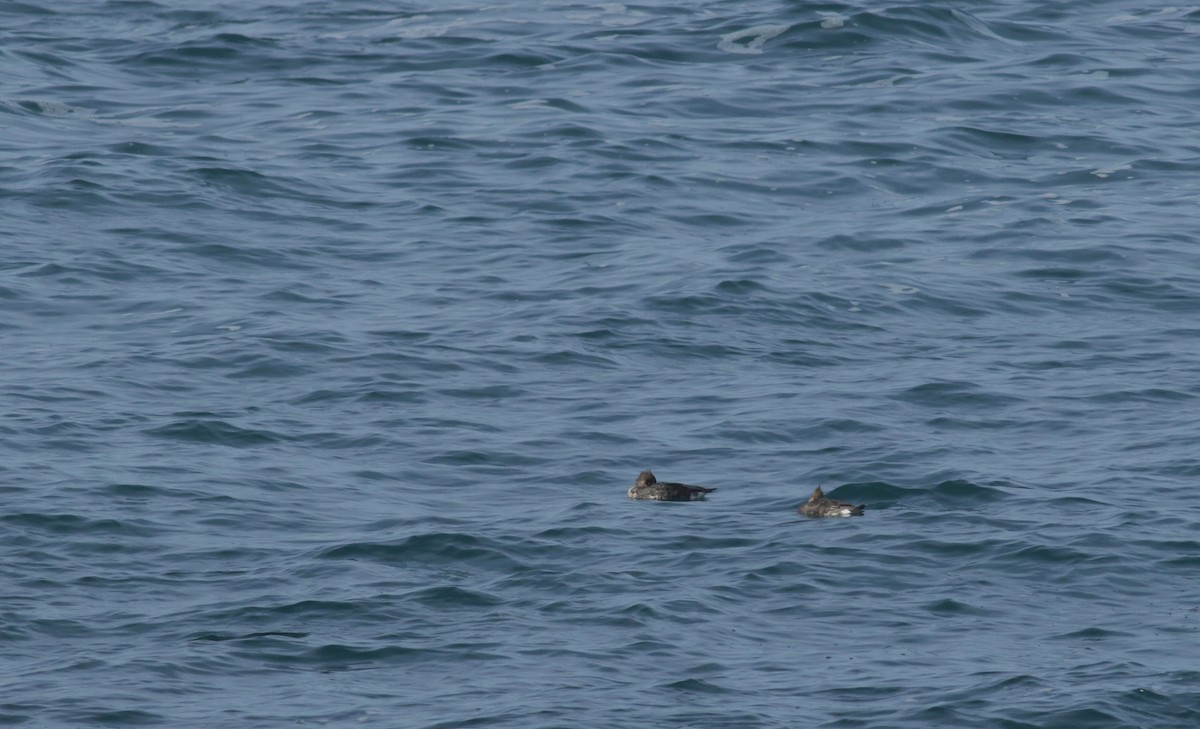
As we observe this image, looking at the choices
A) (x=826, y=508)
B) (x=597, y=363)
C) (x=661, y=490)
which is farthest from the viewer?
(x=597, y=363)

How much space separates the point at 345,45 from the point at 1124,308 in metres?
15.9

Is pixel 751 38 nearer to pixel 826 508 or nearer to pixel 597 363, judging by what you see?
pixel 597 363

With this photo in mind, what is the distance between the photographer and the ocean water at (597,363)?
12781mm

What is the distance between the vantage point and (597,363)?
20.0 m

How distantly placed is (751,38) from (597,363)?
1405cm

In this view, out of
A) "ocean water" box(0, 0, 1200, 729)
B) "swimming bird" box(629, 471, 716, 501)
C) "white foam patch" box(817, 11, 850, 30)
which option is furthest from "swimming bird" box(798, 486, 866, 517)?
"white foam patch" box(817, 11, 850, 30)

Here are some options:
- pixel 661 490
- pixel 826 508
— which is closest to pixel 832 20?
pixel 661 490

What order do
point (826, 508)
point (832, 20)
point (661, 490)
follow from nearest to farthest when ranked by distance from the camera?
point (826, 508)
point (661, 490)
point (832, 20)

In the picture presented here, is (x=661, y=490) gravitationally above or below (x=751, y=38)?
below

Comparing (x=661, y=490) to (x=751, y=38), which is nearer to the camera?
(x=661, y=490)

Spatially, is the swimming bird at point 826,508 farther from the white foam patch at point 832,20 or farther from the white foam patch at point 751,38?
the white foam patch at point 832,20

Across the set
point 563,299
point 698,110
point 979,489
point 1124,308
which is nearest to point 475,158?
point 698,110

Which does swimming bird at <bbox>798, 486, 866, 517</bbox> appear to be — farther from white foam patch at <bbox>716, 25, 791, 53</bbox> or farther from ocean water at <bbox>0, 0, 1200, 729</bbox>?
white foam patch at <bbox>716, 25, 791, 53</bbox>

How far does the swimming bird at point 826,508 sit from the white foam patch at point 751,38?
17727 mm
